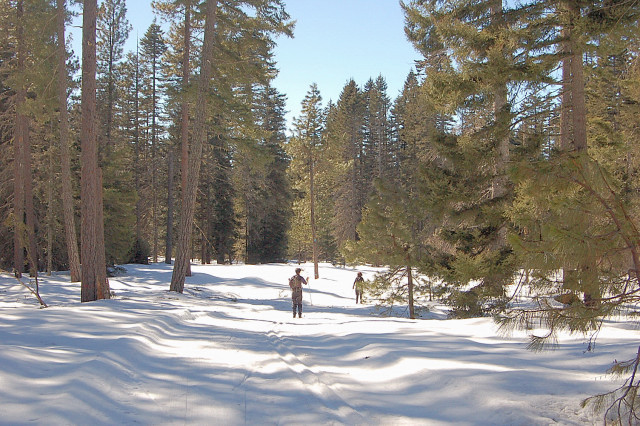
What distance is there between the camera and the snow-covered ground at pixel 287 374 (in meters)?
4.21

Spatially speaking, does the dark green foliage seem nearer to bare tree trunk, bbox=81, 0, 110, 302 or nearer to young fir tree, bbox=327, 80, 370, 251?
young fir tree, bbox=327, 80, 370, 251

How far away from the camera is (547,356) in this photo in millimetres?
5703

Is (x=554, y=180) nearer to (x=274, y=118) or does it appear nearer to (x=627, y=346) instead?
(x=627, y=346)

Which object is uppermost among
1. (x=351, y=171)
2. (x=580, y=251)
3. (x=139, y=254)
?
(x=351, y=171)

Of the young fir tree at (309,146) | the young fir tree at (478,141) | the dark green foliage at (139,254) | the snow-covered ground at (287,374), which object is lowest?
the snow-covered ground at (287,374)

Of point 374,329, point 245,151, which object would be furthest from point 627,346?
point 245,151

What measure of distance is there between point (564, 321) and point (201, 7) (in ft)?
58.1

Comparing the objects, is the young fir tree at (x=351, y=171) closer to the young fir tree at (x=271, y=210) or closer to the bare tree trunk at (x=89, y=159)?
the young fir tree at (x=271, y=210)

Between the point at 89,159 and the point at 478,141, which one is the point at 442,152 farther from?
the point at 89,159

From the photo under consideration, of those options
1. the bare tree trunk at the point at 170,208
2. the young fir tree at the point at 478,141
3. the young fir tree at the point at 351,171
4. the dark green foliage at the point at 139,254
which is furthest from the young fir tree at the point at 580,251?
the young fir tree at the point at 351,171

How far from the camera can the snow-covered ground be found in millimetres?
4215

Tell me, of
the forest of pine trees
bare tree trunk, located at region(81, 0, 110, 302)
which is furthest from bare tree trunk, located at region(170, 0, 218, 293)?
bare tree trunk, located at region(81, 0, 110, 302)

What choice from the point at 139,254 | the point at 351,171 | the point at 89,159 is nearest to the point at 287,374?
the point at 89,159

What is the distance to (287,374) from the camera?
19.8ft
